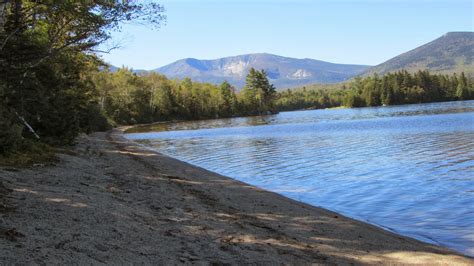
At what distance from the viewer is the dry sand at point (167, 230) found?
714 centimetres

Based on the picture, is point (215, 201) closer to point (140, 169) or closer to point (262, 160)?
point (140, 169)

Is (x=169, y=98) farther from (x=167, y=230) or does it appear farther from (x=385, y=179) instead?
(x=167, y=230)

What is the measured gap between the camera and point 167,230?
30.0 feet

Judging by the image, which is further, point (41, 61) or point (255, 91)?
point (255, 91)

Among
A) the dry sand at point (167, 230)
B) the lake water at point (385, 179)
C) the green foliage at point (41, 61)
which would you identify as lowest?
the lake water at point (385, 179)

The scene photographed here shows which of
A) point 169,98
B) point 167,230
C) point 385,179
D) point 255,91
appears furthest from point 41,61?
point 255,91

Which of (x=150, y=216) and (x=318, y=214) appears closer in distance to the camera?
(x=150, y=216)

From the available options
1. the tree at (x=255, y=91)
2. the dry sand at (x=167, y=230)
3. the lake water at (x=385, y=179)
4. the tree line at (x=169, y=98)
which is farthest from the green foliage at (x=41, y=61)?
the tree at (x=255, y=91)

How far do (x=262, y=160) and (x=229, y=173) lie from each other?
5.65m

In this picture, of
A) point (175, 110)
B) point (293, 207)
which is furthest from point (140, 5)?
point (175, 110)

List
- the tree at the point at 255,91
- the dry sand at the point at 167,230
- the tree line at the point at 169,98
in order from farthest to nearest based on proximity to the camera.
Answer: the tree at the point at 255,91 < the tree line at the point at 169,98 < the dry sand at the point at 167,230

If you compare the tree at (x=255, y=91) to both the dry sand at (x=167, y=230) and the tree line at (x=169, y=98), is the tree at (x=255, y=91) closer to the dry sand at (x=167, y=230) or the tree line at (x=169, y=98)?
the tree line at (x=169, y=98)

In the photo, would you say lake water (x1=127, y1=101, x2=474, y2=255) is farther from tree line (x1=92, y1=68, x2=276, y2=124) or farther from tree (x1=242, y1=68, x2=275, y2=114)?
tree (x1=242, y1=68, x2=275, y2=114)

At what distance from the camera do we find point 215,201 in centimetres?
1345
